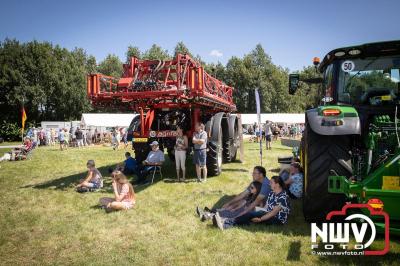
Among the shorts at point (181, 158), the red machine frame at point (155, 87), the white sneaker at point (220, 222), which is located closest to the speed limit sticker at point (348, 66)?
the white sneaker at point (220, 222)

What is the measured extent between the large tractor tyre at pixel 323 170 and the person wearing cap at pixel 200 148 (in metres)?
4.32

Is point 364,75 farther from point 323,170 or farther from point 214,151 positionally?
point 214,151

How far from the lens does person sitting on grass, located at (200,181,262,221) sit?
5746mm

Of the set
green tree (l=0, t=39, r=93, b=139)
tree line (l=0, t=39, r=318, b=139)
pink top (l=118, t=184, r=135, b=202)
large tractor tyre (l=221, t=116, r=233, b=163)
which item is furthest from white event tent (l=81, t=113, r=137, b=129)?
pink top (l=118, t=184, r=135, b=202)

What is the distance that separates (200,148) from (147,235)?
387 centimetres

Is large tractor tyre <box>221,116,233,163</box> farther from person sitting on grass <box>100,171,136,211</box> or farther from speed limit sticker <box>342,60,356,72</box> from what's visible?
speed limit sticker <box>342,60,356,72</box>

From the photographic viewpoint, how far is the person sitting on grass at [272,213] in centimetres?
513

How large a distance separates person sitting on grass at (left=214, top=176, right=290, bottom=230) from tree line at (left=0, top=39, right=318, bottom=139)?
1371 inches

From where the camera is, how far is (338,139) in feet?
14.5

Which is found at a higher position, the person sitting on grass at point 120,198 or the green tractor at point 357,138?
the green tractor at point 357,138

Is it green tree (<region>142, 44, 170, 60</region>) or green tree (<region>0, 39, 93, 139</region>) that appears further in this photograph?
green tree (<region>142, 44, 170, 60</region>)

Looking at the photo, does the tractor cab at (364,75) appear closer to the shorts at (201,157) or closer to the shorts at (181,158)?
the shorts at (201,157)

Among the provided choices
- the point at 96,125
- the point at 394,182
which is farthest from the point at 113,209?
the point at 96,125

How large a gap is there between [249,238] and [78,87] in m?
43.1
